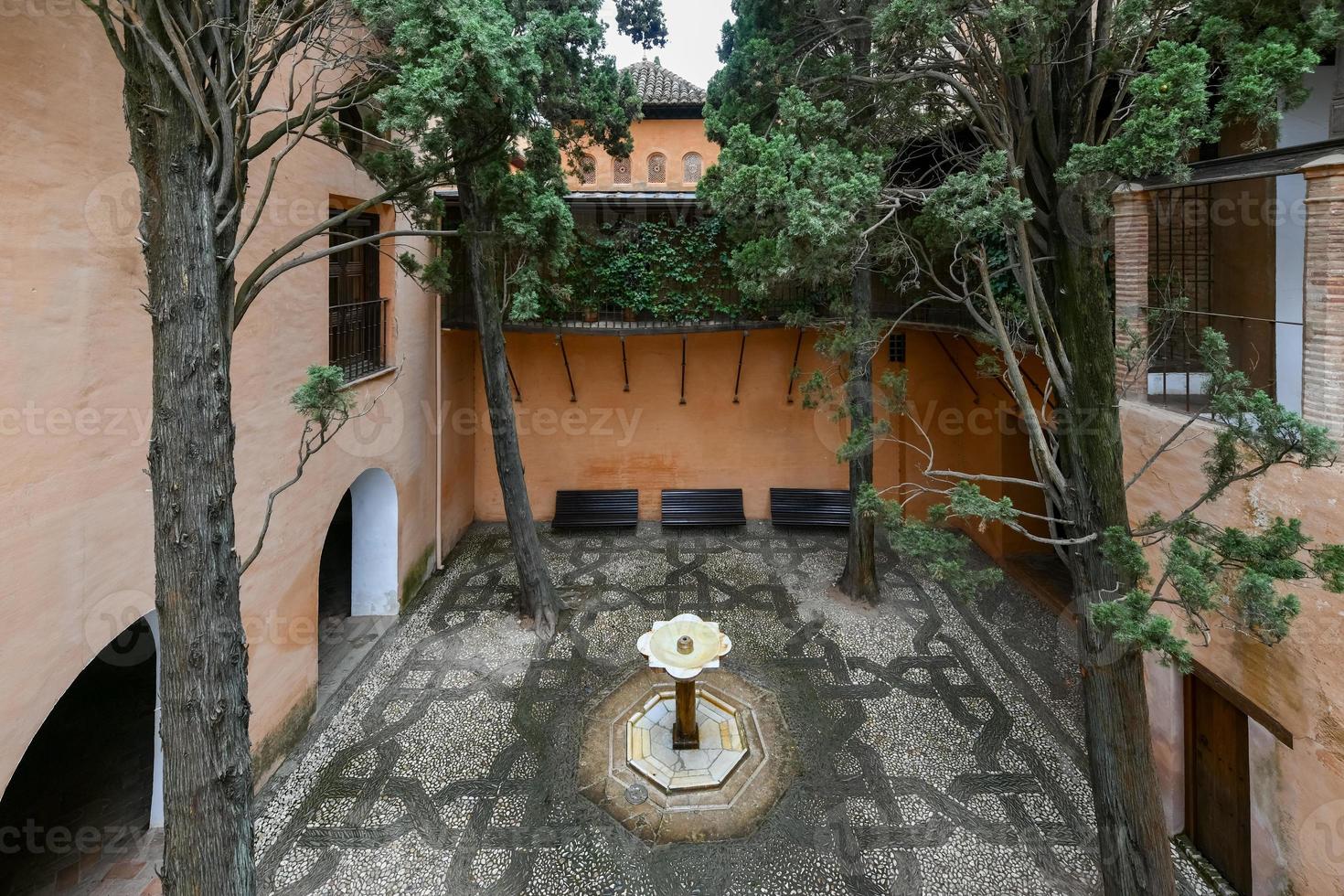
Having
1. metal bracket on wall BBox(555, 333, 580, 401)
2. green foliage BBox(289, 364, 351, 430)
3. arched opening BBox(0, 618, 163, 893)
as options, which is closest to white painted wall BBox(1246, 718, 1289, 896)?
green foliage BBox(289, 364, 351, 430)

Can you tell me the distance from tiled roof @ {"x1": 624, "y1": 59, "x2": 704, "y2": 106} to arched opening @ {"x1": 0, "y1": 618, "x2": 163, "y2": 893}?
1386cm

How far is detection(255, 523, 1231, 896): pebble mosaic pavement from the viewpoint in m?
5.00

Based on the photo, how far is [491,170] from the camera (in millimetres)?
7242

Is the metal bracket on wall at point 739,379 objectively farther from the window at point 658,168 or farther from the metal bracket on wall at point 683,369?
the window at point 658,168

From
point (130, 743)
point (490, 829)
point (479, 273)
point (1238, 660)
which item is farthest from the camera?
point (479, 273)

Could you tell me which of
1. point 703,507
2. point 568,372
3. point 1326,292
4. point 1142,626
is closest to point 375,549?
point 568,372

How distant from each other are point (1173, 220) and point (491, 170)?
806 centimetres

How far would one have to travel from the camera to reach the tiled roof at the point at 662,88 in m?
14.7

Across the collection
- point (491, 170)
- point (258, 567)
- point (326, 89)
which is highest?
Result: point (326, 89)

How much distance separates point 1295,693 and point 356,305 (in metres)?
9.73

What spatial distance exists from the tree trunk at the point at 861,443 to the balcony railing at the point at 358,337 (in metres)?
6.24

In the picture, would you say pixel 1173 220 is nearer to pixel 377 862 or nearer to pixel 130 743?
pixel 377 862

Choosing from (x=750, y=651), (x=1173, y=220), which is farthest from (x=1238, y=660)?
(x=1173, y=220)

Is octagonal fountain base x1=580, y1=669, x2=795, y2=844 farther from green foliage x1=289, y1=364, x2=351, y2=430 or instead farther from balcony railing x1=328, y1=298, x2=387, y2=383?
balcony railing x1=328, y1=298, x2=387, y2=383
